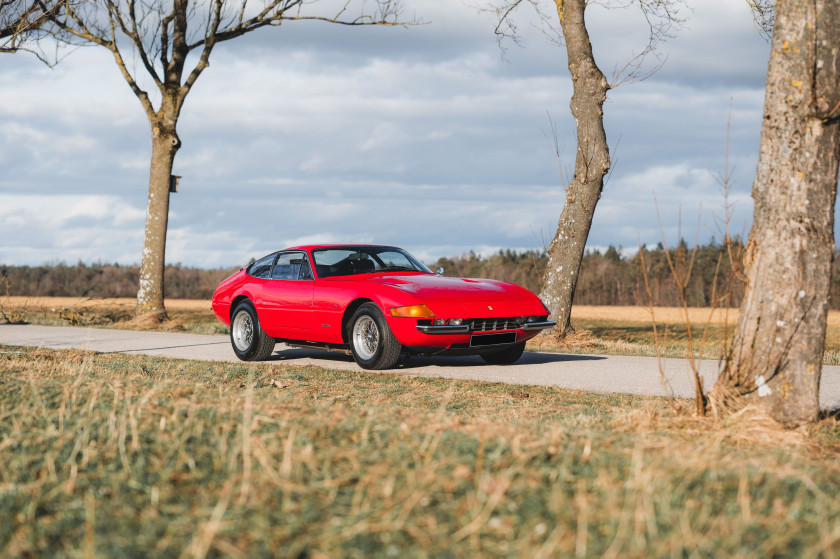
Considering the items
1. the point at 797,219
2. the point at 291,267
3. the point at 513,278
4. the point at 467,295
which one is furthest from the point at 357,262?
the point at 513,278

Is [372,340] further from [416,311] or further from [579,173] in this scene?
[579,173]

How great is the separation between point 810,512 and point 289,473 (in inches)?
90.2

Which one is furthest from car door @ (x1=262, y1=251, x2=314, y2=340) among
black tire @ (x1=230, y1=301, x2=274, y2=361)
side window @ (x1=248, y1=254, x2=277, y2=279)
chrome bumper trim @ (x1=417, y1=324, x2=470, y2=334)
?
chrome bumper trim @ (x1=417, y1=324, x2=470, y2=334)

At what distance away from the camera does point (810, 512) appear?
3.54m

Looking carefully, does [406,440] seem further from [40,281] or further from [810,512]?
[40,281]

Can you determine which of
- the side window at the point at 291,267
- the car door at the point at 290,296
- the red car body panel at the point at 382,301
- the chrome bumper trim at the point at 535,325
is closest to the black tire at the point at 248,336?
the red car body panel at the point at 382,301

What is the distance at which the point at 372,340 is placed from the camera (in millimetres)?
9953

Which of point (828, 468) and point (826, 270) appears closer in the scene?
point (828, 468)

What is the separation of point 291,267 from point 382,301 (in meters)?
2.20

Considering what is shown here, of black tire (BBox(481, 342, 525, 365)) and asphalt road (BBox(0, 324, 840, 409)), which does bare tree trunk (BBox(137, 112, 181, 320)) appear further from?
black tire (BBox(481, 342, 525, 365))

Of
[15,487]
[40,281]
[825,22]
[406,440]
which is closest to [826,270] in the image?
[825,22]

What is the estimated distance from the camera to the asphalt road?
8633mm

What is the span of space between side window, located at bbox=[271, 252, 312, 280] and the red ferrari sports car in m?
0.02

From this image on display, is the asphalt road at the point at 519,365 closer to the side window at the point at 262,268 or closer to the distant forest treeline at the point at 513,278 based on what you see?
the side window at the point at 262,268
